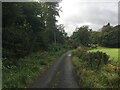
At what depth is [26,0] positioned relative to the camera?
3588cm

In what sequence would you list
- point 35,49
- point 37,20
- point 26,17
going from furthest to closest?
point 35,49 < point 37,20 < point 26,17

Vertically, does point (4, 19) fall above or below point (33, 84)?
above

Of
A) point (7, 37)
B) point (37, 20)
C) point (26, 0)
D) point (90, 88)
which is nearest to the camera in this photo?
point (90, 88)

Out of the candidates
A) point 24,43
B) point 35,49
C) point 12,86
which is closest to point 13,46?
point 24,43

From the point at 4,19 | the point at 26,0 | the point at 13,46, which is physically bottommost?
the point at 13,46

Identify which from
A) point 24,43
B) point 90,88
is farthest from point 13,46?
point 90,88

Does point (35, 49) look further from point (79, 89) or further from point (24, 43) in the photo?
point (79, 89)

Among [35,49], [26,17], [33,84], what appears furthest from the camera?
[35,49]

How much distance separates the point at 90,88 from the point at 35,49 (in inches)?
1333

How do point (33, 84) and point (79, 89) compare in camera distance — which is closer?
point (79, 89)

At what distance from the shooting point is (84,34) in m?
99.8

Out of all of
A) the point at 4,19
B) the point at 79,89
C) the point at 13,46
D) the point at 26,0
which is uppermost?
the point at 26,0

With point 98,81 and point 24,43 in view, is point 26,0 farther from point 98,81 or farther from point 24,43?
point 98,81

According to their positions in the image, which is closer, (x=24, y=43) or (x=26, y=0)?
(x=24, y=43)
